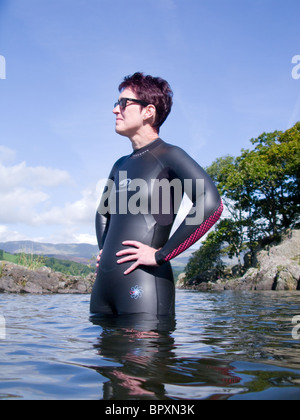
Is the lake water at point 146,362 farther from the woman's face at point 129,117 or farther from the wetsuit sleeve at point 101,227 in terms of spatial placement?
the woman's face at point 129,117

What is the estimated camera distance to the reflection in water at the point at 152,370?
142 centimetres

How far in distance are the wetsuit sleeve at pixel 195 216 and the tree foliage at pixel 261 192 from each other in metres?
27.8

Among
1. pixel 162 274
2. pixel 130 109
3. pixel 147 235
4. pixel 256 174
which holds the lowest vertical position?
pixel 162 274

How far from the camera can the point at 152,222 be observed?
3348mm

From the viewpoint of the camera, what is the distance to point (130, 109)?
3732 millimetres

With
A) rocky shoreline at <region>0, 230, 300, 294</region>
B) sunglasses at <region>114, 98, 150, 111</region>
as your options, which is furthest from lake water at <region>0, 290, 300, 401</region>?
rocky shoreline at <region>0, 230, 300, 294</region>

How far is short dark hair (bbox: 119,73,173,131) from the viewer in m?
3.75

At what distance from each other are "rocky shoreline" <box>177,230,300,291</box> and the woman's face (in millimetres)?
18242

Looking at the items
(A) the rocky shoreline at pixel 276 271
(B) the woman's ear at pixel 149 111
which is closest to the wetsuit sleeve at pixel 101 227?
(B) the woman's ear at pixel 149 111

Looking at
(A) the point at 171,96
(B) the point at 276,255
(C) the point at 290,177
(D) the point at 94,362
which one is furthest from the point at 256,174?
(D) the point at 94,362

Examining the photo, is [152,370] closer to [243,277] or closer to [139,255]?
[139,255]

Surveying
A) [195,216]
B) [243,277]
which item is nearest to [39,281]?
[195,216]
